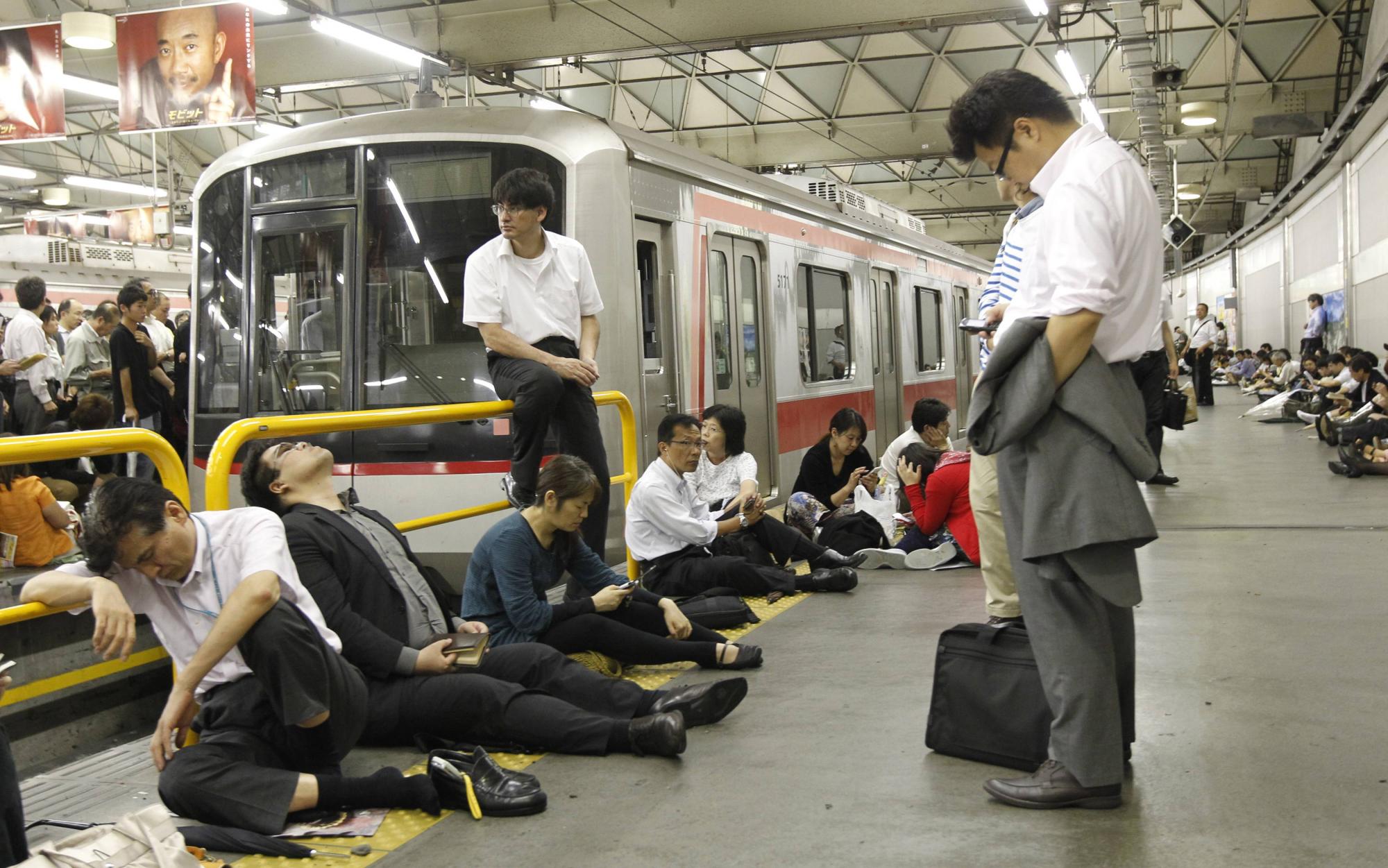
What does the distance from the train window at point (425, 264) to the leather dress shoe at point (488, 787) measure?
3.38 meters

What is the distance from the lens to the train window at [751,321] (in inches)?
382

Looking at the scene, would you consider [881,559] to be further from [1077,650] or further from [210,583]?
[210,583]

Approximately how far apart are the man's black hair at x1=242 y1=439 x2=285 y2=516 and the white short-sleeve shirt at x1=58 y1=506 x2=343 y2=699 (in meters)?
0.58

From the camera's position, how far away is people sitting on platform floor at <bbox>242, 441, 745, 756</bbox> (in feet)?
13.0

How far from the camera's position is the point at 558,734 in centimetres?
400

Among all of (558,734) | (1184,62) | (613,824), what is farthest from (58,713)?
(1184,62)

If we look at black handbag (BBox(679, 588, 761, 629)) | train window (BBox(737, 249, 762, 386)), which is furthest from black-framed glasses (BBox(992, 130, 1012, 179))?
train window (BBox(737, 249, 762, 386))

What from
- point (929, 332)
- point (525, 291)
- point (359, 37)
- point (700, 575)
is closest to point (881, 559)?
point (700, 575)

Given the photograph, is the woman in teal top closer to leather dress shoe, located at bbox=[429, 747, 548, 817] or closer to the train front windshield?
leather dress shoe, located at bbox=[429, 747, 548, 817]

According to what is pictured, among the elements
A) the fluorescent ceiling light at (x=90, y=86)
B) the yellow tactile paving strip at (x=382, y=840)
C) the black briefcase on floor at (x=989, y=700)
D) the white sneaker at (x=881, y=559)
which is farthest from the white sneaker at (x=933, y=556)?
the fluorescent ceiling light at (x=90, y=86)

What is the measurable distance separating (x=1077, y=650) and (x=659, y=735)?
1.28m

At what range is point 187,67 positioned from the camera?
12.0 metres

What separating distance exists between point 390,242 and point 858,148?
17.9 m

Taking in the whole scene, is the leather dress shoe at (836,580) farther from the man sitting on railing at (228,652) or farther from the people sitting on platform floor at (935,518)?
the man sitting on railing at (228,652)
